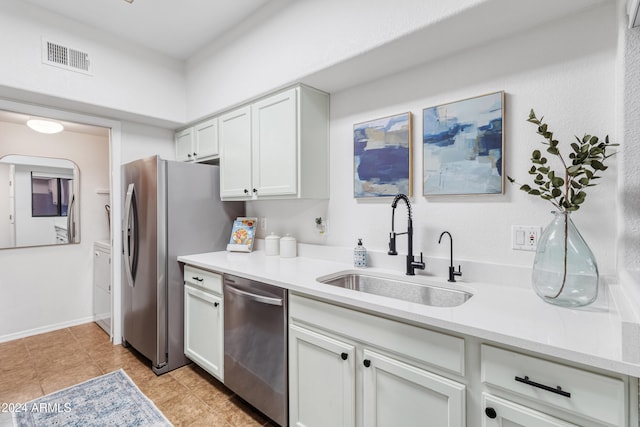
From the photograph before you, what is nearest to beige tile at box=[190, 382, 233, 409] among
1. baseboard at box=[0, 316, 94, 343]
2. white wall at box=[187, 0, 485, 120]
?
white wall at box=[187, 0, 485, 120]

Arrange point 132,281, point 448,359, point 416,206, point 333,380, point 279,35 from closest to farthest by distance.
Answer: point 448,359
point 333,380
point 416,206
point 279,35
point 132,281

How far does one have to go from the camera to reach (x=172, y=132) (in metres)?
3.27

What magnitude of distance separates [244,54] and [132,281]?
208 centimetres

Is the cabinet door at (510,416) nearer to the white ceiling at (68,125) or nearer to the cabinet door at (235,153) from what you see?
the cabinet door at (235,153)

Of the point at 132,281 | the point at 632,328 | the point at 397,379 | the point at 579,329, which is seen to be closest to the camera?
the point at 632,328

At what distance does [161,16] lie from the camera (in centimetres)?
233

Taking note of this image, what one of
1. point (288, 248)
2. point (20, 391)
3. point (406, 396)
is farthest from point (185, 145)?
point (406, 396)

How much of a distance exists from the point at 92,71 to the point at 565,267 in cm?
330

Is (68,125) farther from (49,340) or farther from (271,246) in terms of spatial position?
(271,246)

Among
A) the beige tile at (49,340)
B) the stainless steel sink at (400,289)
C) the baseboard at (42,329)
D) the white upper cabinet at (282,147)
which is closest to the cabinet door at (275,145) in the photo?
the white upper cabinet at (282,147)

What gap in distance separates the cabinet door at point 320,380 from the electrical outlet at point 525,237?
0.94 metres

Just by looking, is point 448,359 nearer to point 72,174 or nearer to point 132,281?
point 132,281

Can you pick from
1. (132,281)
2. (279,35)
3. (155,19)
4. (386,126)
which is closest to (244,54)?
(279,35)

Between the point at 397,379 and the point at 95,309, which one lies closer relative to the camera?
the point at 397,379
